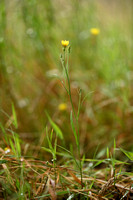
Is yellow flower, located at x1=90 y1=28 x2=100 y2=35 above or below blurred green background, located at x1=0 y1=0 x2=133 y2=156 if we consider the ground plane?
above

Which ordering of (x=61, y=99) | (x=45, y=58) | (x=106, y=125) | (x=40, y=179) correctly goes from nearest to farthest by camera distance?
(x=40, y=179) → (x=106, y=125) → (x=61, y=99) → (x=45, y=58)

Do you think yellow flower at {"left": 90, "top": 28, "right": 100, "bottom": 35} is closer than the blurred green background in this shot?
No

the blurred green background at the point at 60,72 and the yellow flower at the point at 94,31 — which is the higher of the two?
the yellow flower at the point at 94,31

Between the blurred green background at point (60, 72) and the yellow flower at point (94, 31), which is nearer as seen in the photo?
the blurred green background at point (60, 72)

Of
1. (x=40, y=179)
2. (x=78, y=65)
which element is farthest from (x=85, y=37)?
(x=40, y=179)

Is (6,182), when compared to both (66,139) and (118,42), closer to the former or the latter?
(66,139)

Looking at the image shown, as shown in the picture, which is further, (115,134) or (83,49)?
(83,49)

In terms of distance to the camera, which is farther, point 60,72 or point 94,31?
point 94,31

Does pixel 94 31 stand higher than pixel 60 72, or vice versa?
pixel 94 31
